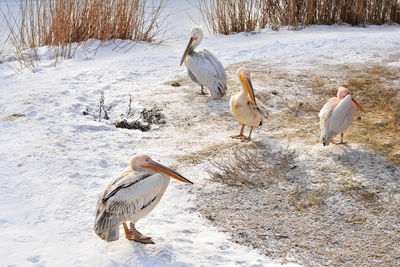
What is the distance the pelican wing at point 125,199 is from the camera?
2980mm

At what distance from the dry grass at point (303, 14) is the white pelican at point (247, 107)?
474cm

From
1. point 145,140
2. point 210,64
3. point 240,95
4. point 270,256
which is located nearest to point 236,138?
point 240,95

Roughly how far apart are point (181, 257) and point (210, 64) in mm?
3592

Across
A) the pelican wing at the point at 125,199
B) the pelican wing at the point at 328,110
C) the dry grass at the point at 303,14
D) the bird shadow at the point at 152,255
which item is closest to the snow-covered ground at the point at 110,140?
the bird shadow at the point at 152,255

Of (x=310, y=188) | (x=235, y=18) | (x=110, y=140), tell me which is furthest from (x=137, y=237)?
(x=235, y=18)

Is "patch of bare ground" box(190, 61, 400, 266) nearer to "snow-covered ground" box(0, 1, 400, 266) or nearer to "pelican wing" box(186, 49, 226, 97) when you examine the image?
"snow-covered ground" box(0, 1, 400, 266)

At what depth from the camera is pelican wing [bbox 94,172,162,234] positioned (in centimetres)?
298

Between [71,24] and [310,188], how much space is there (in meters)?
5.65

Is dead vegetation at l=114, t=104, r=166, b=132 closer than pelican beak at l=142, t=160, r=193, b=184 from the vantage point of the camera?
No

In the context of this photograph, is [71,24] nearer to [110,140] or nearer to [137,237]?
[110,140]

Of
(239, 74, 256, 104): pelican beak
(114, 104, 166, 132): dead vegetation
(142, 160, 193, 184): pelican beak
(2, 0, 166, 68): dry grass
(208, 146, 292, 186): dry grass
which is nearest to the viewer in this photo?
(142, 160, 193, 184): pelican beak

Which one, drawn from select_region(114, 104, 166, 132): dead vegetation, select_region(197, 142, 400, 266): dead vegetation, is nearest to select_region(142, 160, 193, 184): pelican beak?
select_region(197, 142, 400, 266): dead vegetation

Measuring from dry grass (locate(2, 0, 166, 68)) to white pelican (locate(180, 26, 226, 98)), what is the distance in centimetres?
209

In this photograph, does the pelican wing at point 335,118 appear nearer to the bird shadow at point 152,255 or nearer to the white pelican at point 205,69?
the white pelican at point 205,69
